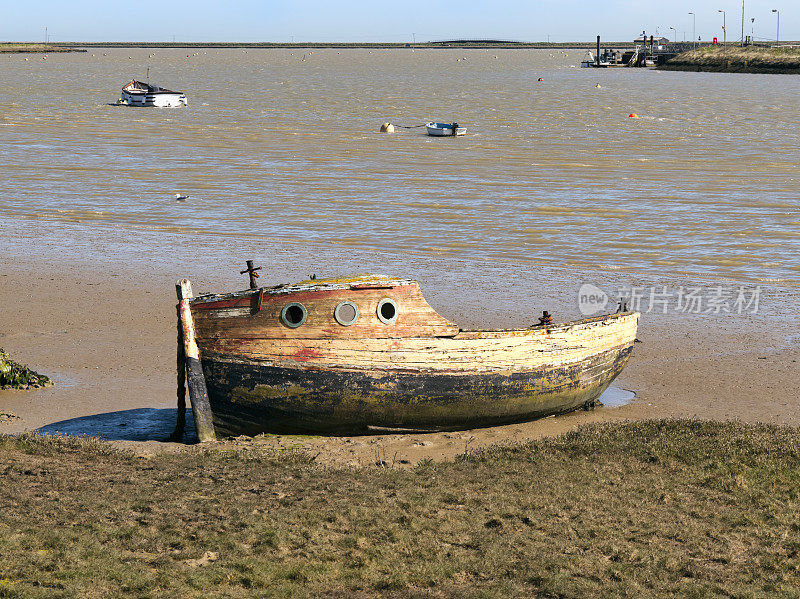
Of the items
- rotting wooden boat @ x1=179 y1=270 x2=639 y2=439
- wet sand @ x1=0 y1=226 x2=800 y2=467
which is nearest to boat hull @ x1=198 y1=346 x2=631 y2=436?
rotting wooden boat @ x1=179 y1=270 x2=639 y2=439

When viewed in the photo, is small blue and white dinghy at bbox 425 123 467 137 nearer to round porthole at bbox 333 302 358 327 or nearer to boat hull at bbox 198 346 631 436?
boat hull at bbox 198 346 631 436

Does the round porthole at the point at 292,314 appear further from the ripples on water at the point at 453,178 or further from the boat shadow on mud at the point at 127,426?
the ripples on water at the point at 453,178

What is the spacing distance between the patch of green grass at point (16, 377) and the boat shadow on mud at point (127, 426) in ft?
4.47

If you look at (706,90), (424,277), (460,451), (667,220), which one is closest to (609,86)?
(706,90)

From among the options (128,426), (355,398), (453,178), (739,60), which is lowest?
(128,426)

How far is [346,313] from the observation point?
10.9m

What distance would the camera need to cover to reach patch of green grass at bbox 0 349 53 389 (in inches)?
500

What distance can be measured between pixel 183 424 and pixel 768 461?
6.17m

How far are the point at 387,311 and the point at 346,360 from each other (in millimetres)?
694

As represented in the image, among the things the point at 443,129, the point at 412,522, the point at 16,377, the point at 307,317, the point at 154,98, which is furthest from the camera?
the point at 154,98

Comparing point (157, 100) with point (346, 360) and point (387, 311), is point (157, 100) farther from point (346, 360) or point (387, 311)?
point (346, 360)

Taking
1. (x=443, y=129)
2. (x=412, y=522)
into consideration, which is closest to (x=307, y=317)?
(x=412, y=522)

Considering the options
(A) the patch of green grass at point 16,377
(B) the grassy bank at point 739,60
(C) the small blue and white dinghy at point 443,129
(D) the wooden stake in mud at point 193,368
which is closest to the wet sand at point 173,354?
(A) the patch of green grass at point 16,377

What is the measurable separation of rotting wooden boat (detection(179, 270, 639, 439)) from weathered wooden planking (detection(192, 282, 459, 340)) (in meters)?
0.01
